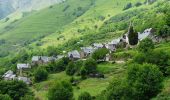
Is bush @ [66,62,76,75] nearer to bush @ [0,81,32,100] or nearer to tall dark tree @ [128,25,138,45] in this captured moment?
bush @ [0,81,32,100]

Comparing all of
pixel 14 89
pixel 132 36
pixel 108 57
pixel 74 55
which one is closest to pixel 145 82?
pixel 14 89

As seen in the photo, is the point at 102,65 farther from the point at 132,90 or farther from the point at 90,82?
the point at 132,90

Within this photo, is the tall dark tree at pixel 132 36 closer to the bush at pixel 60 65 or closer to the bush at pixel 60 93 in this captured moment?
the bush at pixel 60 65

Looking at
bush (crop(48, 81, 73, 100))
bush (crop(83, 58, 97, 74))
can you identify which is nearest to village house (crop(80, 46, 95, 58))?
bush (crop(83, 58, 97, 74))

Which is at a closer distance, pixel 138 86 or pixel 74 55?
pixel 138 86

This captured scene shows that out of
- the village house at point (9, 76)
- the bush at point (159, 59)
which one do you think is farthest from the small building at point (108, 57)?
the village house at point (9, 76)

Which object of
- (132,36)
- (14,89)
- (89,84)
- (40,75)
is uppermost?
(132,36)

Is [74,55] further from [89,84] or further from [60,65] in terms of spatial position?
[89,84]

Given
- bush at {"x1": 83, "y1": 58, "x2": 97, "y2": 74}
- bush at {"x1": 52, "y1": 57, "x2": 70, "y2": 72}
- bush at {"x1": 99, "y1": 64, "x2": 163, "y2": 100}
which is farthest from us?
bush at {"x1": 52, "y1": 57, "x2": 70, "y2": 72}

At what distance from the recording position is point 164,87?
90375mm

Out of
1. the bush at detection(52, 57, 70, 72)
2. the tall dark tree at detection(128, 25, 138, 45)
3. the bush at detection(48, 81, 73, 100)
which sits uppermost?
the tall dark tree at detection(128, 25, 138, 45)

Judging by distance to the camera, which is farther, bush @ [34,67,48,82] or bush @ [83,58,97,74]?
bush @ [34,67,48,82]

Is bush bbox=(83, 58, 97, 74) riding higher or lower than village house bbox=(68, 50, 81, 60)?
lower

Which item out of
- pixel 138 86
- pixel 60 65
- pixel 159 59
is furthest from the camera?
pixel 60 65
